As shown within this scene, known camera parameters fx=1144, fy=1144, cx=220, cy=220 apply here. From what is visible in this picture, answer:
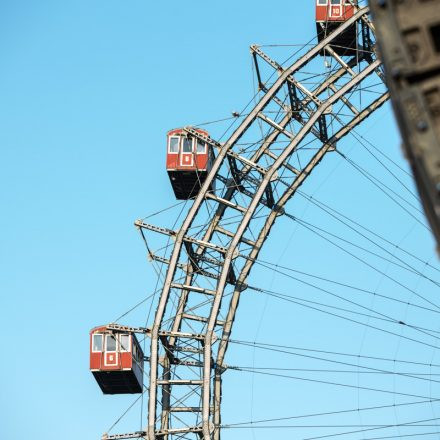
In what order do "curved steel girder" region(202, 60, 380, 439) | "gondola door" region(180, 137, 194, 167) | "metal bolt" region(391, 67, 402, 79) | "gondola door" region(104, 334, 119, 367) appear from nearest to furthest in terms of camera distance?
"metal bolt" region(391, 67, 402, 79) < "curved steel girder" region(202, 60, 380, 439) < "gondola door" region(104, 334, 119, 367) < "gondola door" region(180, 137, 194, 167)

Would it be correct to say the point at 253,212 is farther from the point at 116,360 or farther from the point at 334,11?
the point at 334,11

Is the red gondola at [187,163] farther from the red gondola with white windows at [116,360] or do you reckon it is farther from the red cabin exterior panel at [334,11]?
the red cabin exterior panel at [334,11]

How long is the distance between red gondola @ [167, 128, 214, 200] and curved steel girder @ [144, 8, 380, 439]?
1976 mm

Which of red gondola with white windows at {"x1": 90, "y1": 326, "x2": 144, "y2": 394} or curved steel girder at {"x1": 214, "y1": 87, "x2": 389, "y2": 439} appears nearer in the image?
curved steel girder at {"x1": 214, "y1": 87, "x2": 389, "y2": 439}

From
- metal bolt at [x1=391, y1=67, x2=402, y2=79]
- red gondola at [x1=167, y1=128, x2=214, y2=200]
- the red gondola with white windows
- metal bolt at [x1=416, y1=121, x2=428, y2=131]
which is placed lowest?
metal bolt at [x1=416, y1=121, x2=428, y2=131]

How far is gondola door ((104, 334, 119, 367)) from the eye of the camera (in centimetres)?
4425

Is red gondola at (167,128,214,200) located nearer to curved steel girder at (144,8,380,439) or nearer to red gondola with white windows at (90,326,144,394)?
curved steel girder at (144,8,380,439)

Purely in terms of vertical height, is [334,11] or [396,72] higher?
[334,11]

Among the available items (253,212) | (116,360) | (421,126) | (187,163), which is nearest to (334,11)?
(187,163)

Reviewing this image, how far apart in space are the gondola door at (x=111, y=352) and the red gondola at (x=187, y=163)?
6334 mm

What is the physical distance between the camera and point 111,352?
146 feet

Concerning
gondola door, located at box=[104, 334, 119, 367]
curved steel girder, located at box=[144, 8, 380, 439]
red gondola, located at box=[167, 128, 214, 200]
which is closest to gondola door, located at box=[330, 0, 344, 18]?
curved steel girder, located at box=[144, 8, 380, 439]

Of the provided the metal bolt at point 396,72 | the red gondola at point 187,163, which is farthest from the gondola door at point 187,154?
the metal bolt at point 396,72

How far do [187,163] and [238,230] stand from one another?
4.54 metres
